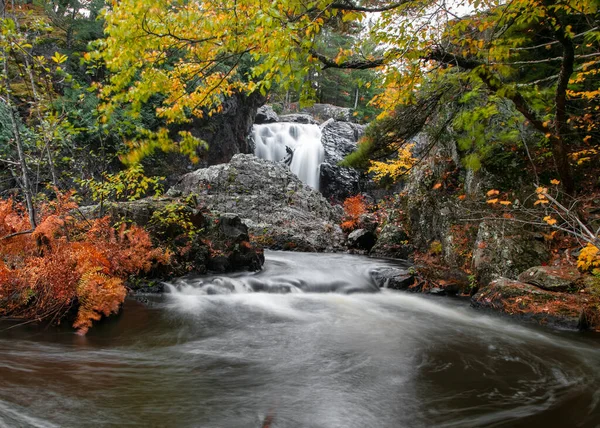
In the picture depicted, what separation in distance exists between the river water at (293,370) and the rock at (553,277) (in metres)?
1.01

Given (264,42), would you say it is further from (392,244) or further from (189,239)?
(392,244)

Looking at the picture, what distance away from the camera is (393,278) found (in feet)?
32.1

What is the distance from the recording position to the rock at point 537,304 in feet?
19.4

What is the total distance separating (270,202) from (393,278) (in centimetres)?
792

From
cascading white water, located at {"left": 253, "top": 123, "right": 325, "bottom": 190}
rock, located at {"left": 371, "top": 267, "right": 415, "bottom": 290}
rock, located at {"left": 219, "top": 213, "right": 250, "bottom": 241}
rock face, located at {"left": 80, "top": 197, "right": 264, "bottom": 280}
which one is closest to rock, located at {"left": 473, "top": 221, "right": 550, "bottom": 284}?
rock, located at {"left": 371, "top": 267, "right": 415, "bottom": 290}

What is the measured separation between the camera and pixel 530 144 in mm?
8781

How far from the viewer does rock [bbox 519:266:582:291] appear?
6457mm

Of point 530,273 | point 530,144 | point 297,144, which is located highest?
point 297,144

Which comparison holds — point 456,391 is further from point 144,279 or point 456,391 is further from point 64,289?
point 144,279

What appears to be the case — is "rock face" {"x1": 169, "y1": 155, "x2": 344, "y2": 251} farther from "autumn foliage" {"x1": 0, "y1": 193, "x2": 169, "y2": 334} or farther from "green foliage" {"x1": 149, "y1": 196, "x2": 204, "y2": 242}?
"autumn foliage" {"x1": 0, "y1": 193, "x2": 169, "y2": 334}

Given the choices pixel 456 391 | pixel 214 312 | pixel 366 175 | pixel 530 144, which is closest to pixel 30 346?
pixel 214 312

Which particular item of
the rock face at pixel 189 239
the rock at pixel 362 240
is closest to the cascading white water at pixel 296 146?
the rock at pixel 362 240

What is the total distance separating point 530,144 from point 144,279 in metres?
9.40

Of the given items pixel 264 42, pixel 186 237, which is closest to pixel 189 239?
pixel 186 237
